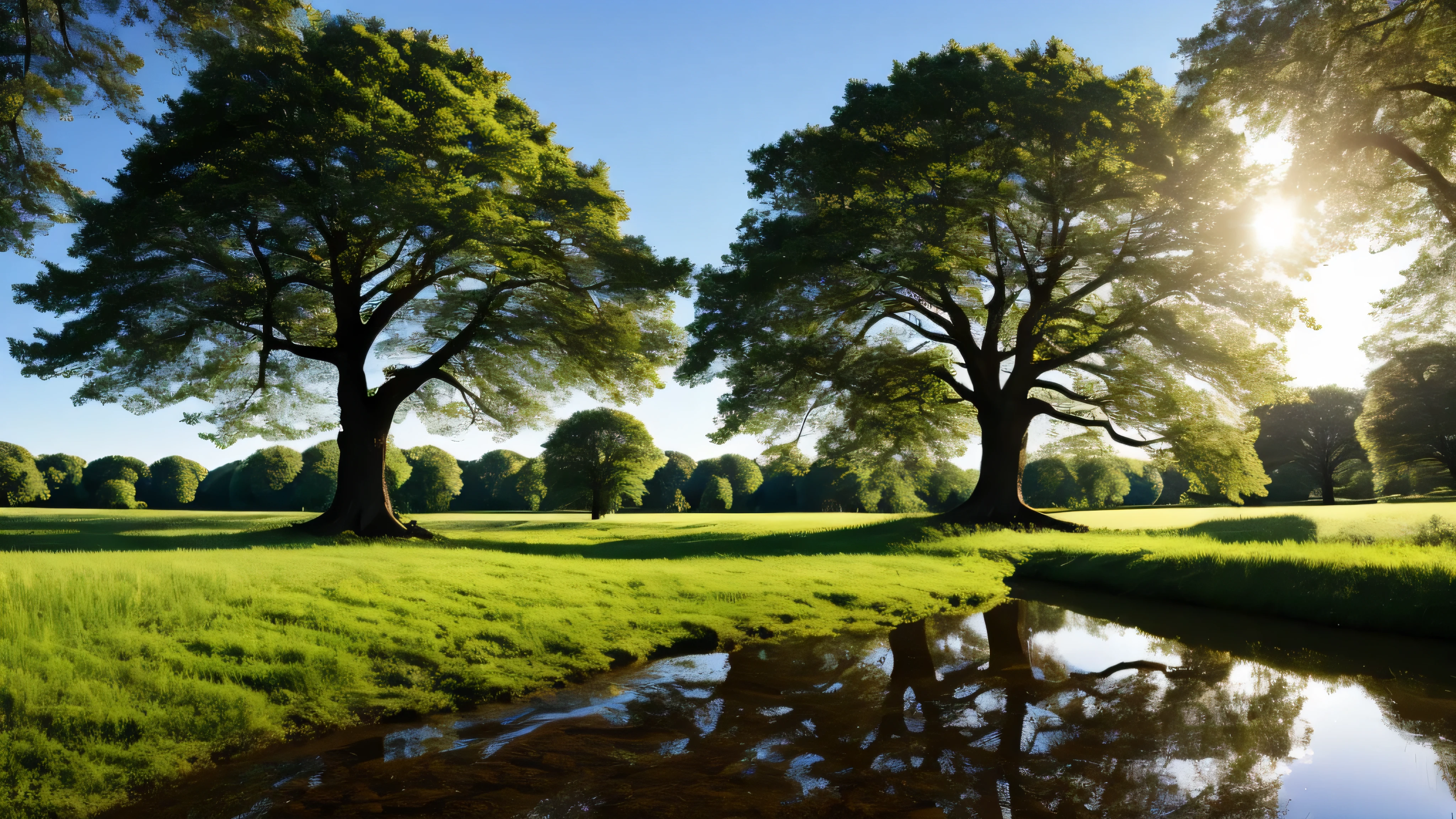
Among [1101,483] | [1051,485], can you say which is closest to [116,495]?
[1051,485]

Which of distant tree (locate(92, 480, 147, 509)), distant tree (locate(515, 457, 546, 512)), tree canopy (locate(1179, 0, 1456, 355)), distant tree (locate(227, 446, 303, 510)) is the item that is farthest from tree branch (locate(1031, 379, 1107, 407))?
distant tree (locate(92, 480, 147, 509))

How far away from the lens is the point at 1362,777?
4.47 metres

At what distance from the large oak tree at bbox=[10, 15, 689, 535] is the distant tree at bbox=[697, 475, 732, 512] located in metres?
42.6

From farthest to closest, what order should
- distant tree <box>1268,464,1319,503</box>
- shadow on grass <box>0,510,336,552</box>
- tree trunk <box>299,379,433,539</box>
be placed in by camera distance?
distant tree <box>1268,464,1319,503</box> < tree trunk <box>299,379,433,539</box> < shadow on grass <box>0,510,336,552</box>

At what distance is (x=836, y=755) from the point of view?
4629 mm

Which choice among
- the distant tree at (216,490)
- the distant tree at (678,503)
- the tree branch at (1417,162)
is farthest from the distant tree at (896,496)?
the distant tree at (216,490)

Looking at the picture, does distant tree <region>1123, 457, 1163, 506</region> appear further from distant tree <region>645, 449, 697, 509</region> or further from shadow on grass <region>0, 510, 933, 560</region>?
shadow on grass <region>0, 510, 933, 560</region>

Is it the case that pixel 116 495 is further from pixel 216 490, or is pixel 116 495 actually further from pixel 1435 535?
pixel 1435 535

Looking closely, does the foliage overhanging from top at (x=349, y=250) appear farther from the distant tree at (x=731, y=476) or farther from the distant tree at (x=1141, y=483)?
the distant tree at (x=1141, y=483)

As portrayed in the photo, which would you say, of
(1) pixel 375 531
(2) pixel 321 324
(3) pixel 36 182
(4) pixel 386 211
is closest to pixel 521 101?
(4) pixel 386 211

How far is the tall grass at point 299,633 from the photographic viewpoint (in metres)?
4.44

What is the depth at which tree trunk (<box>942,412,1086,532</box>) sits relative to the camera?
75.8 feet

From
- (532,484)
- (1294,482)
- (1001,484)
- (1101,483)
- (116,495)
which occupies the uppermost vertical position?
(116,495)

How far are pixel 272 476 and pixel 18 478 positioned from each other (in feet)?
61.8
